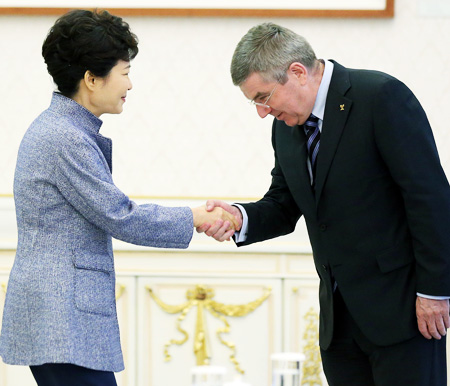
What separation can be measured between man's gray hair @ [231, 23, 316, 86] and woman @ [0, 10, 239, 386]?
39 cm

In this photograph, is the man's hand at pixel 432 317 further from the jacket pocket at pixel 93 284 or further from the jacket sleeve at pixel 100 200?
the jacket pocket at pixel 93 284

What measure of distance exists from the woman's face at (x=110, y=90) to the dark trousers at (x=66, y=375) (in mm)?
660

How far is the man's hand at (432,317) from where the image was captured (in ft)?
6.50

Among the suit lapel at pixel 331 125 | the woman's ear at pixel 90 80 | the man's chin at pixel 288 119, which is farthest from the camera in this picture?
the man's chin at pixel 288 119

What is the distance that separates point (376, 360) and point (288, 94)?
78 cm

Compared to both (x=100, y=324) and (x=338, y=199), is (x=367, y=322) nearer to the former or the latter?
(x=338, y=199)

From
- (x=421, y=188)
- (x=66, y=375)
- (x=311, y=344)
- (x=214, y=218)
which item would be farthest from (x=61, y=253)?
(x=311, y=344)

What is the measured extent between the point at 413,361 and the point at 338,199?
18.7 inches

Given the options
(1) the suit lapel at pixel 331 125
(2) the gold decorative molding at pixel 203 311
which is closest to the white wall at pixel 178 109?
(2) the gold decorative molding at pixel 203 311

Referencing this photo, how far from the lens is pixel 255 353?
3645 mm

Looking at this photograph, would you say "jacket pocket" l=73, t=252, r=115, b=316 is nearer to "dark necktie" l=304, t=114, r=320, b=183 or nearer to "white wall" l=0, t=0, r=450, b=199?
"dark necktie" l=304, t=114, r=320, b=183

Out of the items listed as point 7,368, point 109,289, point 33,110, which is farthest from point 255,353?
point 109,289

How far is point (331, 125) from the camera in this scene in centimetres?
210

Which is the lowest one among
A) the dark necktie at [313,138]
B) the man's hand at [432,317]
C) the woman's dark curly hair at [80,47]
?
the man's hand at [432,317]
